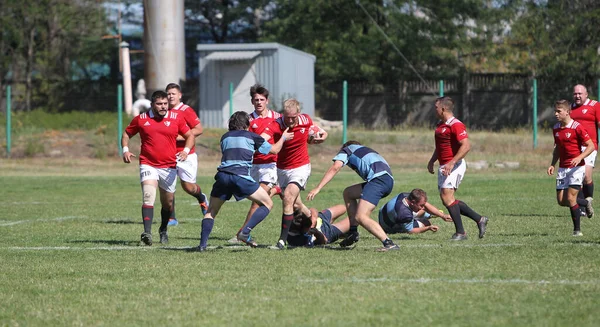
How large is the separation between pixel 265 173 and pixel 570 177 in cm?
398

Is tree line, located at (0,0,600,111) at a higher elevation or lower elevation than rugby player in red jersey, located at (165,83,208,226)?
higher

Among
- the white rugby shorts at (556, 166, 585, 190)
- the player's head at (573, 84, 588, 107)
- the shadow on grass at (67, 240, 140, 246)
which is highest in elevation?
the player's head at (573, 84, 588, 107)

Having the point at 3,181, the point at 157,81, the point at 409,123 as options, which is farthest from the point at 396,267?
the point at 157,81

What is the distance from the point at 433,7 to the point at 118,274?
33.3m

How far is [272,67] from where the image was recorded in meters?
35.4

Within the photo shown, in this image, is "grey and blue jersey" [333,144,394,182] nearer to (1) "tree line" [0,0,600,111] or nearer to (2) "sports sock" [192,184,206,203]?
(2) "sports sock" [192,184,206,203]

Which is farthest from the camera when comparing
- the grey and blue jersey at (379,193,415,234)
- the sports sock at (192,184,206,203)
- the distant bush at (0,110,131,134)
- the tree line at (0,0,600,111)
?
the tree line at (0,0,600,111)

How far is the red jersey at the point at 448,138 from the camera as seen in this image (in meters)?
11.8

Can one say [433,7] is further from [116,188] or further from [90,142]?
[116,188]

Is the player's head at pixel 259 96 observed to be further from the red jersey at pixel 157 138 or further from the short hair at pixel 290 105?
the red jersey at pixel 157 138

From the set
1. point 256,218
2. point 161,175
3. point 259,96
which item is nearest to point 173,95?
point 161,175

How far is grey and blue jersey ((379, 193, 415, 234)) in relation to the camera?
12.5m

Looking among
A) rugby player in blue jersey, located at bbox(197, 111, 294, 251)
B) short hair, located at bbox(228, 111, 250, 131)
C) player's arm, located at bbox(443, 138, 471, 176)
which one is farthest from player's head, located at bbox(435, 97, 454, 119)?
short hair, located at bbox(228, 111, 250, 131)

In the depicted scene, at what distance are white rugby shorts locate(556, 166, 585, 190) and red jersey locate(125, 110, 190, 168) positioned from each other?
16.7ft
